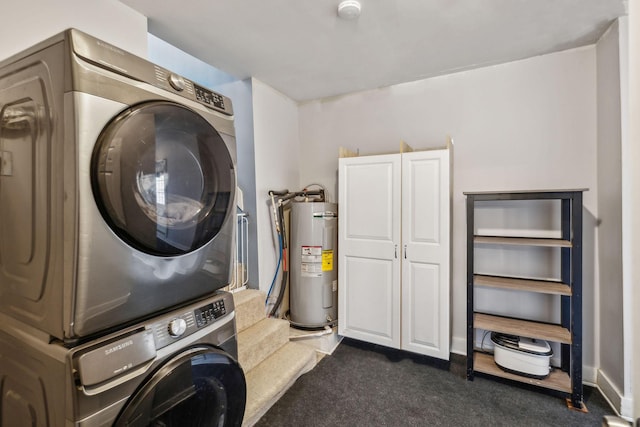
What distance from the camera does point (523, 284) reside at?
219cm

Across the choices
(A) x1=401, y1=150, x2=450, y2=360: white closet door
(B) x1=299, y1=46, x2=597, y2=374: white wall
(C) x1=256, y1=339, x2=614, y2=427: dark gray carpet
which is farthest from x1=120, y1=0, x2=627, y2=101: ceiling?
(C) x1=256, y1=339, x2=614, y2=427: dark gray carpet

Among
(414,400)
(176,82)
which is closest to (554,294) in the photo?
(414,400)

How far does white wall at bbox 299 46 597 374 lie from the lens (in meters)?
2.25

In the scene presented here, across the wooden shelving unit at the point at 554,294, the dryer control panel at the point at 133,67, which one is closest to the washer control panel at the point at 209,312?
the dryer control panel at the point at 133,67

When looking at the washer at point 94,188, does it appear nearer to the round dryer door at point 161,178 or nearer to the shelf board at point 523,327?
the round dryer door at point 161,178

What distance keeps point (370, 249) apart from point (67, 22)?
2400 millimetres

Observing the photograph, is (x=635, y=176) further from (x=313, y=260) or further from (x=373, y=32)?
(x=313, y=260)

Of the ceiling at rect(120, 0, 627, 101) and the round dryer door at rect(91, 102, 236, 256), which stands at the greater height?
the ceiling at rect(120, 0, 627, 101)

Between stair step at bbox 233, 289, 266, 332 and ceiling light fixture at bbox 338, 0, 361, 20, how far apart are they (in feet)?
6.99

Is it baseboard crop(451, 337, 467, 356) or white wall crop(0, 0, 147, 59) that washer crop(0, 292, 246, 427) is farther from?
baseboard crop(451, 337, 467, 356)

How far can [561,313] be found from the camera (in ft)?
7.46

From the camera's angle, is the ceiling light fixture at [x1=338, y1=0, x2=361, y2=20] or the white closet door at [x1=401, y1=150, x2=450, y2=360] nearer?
the ceiling light fixture at [x1=338, y1=0, x2=361, y2=20]

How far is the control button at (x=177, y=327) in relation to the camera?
3.28ft

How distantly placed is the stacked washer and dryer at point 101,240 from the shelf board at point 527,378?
6.67 feet
